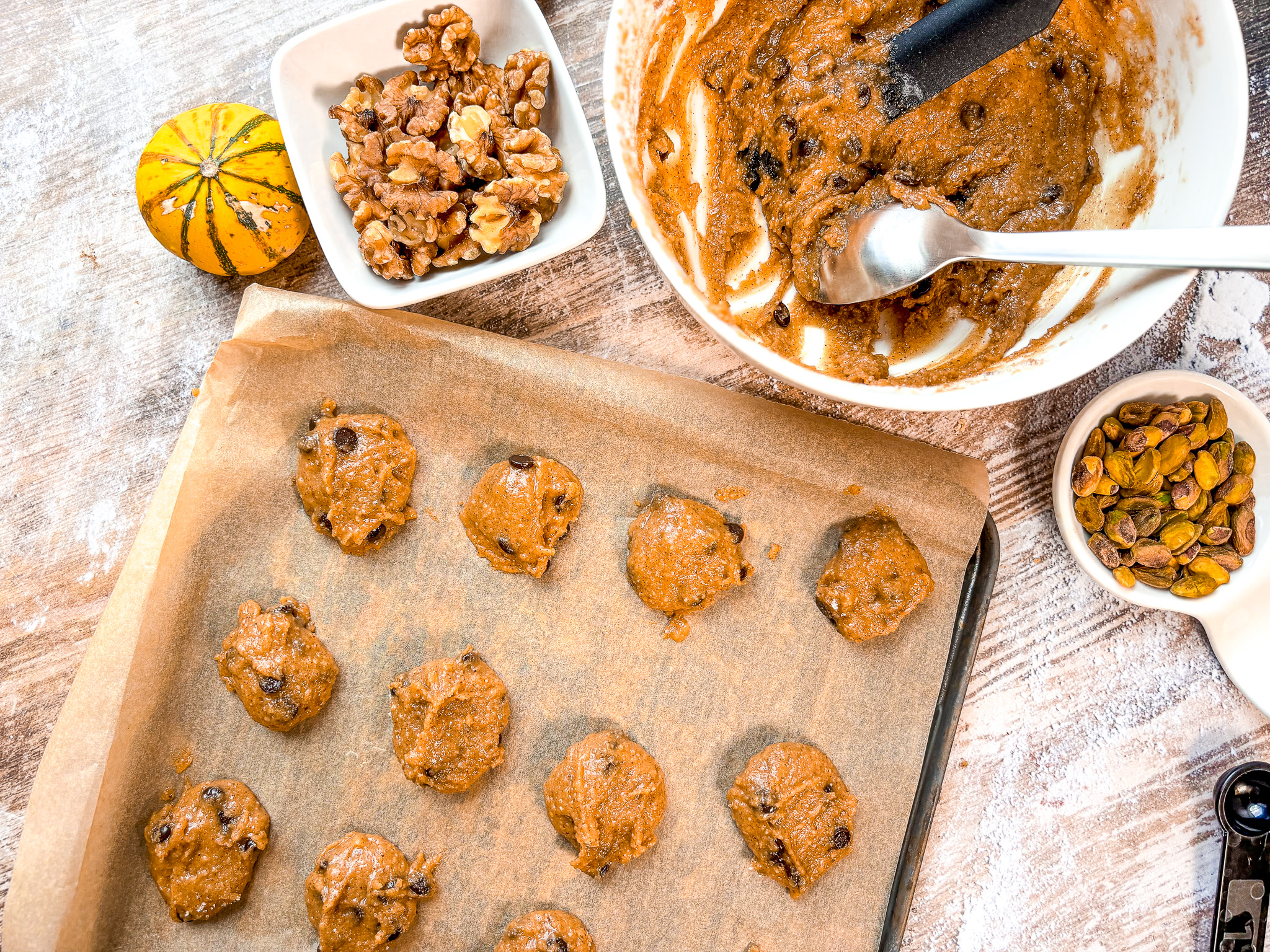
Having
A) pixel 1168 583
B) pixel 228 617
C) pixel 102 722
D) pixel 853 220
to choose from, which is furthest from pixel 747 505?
pixel 102 722

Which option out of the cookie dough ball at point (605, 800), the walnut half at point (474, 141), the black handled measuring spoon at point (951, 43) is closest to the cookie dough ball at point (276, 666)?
the cookie dough ball at point (605, 800)

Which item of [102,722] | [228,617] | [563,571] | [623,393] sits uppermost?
[623,393]

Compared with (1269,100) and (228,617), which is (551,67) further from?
(1269,100)

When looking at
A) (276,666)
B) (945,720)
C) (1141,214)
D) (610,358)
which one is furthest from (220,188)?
(945,720)

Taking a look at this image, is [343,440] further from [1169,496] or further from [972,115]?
[1169,496]

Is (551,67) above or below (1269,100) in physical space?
below

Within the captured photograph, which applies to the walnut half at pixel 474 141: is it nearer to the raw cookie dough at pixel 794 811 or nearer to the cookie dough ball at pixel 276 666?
the cookie dough ball at pixel 276 666
